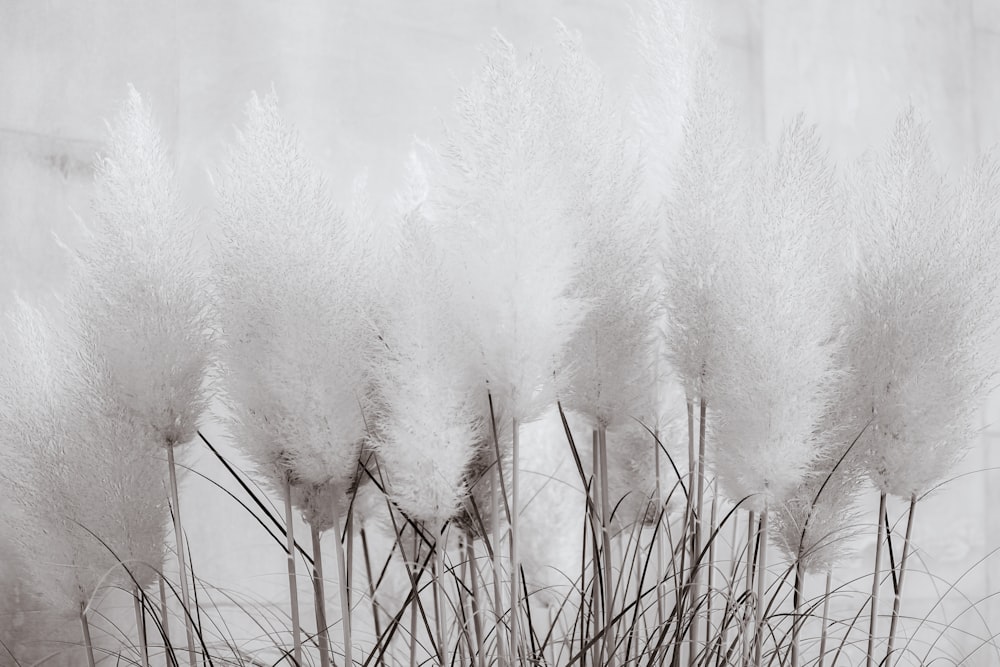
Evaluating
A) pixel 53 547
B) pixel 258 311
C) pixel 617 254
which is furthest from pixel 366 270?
pixel 53 547

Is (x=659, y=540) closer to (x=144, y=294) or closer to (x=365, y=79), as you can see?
(x=144, y=294)

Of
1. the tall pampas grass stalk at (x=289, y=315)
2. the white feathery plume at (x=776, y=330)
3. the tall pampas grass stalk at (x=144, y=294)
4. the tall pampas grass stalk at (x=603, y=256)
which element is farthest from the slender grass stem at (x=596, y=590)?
the tall pampas grass stalk at (x=144, y=294)

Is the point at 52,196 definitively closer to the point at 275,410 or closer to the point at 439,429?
the point at 275,410

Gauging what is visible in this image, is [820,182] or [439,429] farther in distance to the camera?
[820,182]

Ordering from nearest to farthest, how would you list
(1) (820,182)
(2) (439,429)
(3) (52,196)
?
(2) (439,429) < (1) (820,182) < (3) (52,196)

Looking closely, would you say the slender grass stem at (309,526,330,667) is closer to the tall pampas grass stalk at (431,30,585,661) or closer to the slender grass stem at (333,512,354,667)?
the slender grass stem at (333,512,354,667)

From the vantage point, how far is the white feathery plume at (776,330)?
883mm

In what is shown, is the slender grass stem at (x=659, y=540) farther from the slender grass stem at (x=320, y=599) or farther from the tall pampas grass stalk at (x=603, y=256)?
the slender grass stem at (x=320, y=599)

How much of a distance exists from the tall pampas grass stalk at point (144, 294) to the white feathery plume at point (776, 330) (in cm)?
52

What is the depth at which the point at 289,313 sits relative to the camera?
33.6 inches

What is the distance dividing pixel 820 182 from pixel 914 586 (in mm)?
1154

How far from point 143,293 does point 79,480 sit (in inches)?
8.0

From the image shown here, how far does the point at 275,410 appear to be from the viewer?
0.87 m

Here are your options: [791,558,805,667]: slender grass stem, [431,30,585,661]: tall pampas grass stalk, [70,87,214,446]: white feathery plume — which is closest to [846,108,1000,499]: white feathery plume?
[791,558,805,667]: slender grass stem
